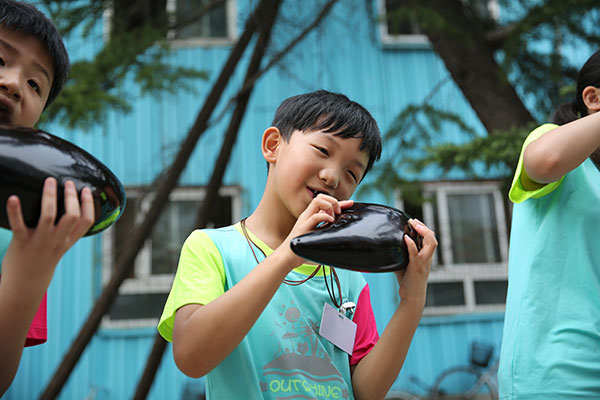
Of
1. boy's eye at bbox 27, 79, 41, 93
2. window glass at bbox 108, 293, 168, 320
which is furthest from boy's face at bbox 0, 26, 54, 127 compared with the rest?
window glass at bbox 108, 293, 168, 320

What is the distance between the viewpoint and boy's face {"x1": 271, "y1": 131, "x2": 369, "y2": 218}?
4.50ft

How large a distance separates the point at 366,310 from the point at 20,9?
46.7 inches

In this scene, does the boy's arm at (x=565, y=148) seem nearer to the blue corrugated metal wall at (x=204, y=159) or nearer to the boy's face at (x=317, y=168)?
the boy's face at (x=317, y=168)

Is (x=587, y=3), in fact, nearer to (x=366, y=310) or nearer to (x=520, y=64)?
(x=520, y=64)

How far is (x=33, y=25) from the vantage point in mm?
1304

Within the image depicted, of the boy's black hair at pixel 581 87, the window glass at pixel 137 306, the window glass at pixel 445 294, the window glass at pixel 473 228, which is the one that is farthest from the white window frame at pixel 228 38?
the boy's black hair at pixel 581 87

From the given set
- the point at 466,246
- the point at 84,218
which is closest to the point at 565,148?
the point at 84,218

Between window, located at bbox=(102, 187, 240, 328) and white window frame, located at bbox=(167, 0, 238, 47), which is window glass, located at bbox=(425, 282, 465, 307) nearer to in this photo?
window, located at bbox=(102, 187, 240, 328)

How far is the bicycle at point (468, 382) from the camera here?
6.95 meters

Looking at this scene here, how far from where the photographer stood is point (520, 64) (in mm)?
4574

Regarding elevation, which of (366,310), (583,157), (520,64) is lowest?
(366,310)

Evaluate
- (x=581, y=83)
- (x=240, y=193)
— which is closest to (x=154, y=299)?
(x=240, y=193)

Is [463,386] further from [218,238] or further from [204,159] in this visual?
[218,238]

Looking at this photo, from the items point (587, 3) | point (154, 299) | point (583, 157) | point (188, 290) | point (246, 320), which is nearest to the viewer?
point (246, 320)
